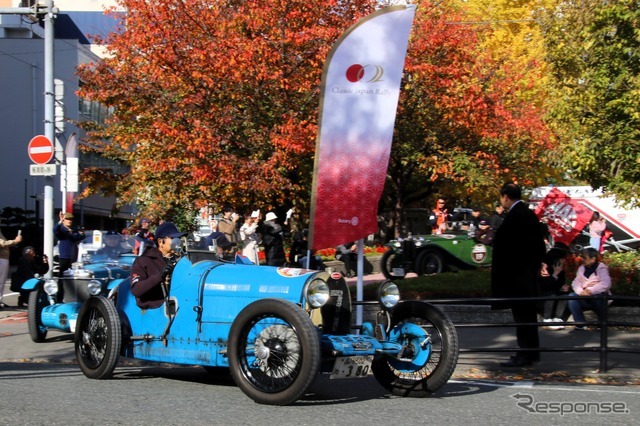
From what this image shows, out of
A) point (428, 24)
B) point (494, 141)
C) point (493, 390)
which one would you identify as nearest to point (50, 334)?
point (493, 390)

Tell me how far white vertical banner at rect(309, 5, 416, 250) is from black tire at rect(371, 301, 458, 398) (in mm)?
1831

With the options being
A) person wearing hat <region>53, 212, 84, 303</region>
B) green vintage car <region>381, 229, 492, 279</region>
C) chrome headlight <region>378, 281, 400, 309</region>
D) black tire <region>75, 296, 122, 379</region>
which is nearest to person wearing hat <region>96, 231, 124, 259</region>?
person wearing hat <region>53, 212, 84, 303</region>

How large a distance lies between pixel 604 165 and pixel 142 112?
39.5ft

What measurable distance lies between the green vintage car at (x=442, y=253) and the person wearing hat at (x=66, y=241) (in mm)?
7373

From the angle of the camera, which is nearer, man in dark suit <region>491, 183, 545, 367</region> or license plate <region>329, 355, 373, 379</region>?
license plate <region>329, 355, 373, 379</region>

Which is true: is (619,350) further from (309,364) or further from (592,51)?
(592,51)

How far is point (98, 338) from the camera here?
28.7ft

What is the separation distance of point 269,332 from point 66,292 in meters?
6.63

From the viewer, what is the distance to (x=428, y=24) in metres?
26.5

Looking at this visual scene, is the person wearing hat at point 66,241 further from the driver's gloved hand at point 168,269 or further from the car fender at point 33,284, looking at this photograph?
the driver's gloved hand at point 168,269

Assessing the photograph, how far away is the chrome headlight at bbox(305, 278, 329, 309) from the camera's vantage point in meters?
7.38

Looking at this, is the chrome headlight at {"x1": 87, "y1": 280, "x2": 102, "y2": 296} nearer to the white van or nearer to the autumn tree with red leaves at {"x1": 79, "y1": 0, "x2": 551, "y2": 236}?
the autumn tree with red leaves at {"x1": 79, "y1": 0, "x2": 551, "y2": 236}

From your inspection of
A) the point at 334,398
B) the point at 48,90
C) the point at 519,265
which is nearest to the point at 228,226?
the point at 48,90

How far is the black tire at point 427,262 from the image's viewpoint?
68.3ft
